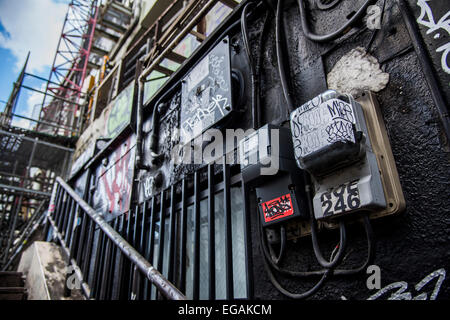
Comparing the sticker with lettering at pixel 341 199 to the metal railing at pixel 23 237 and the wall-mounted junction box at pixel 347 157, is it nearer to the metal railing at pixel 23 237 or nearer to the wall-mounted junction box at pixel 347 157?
the wall-mounted junction box at pixel 347 157

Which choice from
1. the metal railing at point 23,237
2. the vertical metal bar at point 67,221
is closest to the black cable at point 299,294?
the vertical metal bar at point 67,221

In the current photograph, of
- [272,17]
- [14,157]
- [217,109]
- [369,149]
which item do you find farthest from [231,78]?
[14,157]

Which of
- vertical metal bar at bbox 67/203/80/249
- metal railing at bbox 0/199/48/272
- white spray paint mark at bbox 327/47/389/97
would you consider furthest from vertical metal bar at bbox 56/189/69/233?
metal railing at bbox 0/199/48/272

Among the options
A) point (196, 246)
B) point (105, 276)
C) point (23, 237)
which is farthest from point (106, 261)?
point (23, 237)

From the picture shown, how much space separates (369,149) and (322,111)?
0.32m

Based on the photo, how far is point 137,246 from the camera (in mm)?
3268

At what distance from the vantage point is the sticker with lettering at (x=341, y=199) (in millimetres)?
1452

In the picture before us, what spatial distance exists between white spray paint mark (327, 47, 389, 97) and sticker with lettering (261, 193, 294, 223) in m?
0.79

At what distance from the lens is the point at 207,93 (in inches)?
123

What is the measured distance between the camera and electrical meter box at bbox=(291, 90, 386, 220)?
1441mm

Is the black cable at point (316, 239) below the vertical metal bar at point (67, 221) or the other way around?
below

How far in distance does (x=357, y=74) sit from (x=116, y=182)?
4372 millimetres

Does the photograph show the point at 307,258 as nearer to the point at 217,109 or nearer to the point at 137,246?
the point at 217,109

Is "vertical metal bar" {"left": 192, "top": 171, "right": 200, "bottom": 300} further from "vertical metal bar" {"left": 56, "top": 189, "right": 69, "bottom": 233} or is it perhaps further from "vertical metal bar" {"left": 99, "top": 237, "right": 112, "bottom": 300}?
"vertical metal bar" {"left": 56, "top": 189, "right": 69, "bottom": 233}
